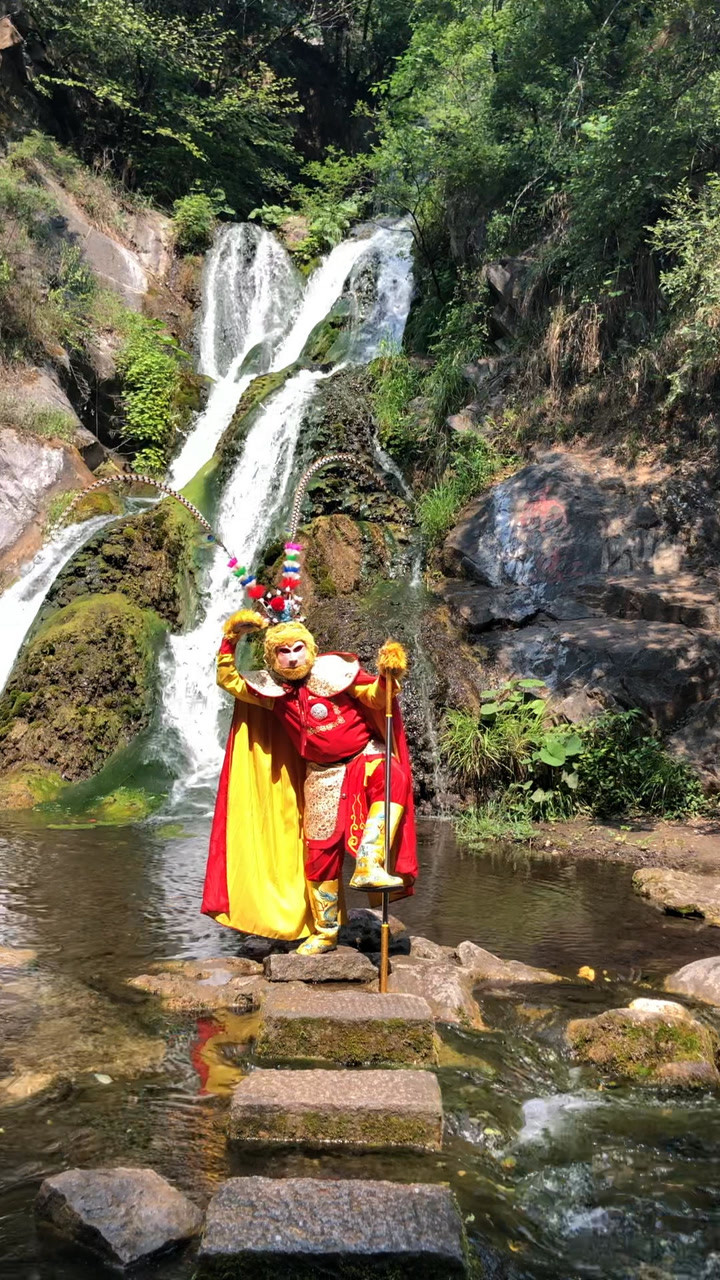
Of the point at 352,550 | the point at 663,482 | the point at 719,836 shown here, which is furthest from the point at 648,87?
the point at 719,836

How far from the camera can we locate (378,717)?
17.1ft

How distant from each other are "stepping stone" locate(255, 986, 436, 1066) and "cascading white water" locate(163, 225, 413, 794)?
6862 mm

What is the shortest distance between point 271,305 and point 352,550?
32.2 ft

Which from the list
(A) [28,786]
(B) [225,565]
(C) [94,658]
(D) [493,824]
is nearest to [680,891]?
(D) [493,824]

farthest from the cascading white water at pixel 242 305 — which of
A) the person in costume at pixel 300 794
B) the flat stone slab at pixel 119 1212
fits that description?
the flat stone slab at pixel 119 1212

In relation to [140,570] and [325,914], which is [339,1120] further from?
Result: [140,570]

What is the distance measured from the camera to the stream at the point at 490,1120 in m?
2.84

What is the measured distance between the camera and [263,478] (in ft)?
48.1

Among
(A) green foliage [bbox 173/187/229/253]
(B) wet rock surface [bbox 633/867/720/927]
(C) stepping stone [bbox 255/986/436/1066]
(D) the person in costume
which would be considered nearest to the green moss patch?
(C) stepping stone [bbox 255/986/436/1066]

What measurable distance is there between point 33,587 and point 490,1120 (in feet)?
37.3

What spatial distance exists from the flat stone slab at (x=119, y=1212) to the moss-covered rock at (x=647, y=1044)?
1929 millimetres

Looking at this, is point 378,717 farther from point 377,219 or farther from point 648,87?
point 377,219

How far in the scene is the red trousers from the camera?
507 cm

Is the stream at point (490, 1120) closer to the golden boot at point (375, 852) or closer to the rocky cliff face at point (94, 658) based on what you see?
the golden boot at point (375, 852)
